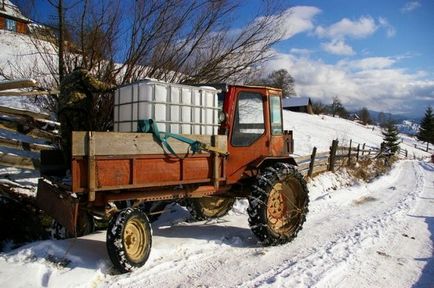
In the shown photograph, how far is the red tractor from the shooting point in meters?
4.64

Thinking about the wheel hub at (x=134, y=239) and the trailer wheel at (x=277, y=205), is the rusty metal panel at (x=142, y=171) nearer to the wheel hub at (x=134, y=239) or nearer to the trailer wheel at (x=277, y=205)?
the wheel hub at (x=134, y=239)

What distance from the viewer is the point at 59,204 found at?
498 centimetres

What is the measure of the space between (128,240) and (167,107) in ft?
5.65

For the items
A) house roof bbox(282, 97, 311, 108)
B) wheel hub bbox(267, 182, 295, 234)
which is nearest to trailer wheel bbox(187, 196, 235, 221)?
wheel hub bbox(267, 182, 295, 234)

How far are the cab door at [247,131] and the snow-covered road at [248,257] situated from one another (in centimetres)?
118

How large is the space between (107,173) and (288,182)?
3.26m

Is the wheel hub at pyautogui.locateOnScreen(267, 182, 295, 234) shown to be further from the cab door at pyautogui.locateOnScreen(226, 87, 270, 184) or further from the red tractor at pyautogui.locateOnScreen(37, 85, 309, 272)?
the cab door at pyautogui.locateOnScreen(226, 87, 270, 184)

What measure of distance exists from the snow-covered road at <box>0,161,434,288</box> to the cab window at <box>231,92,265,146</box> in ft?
5.15

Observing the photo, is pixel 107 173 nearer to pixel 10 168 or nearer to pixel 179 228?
pixel 179 228

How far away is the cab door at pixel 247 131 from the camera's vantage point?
6.27m

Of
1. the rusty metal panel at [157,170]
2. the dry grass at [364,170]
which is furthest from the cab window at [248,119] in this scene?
the dry grass at [364,170]

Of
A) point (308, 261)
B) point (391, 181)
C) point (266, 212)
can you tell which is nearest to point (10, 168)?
point (266, 212)

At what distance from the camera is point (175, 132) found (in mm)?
5383

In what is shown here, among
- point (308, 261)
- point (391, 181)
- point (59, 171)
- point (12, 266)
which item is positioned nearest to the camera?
point (12, 266)
